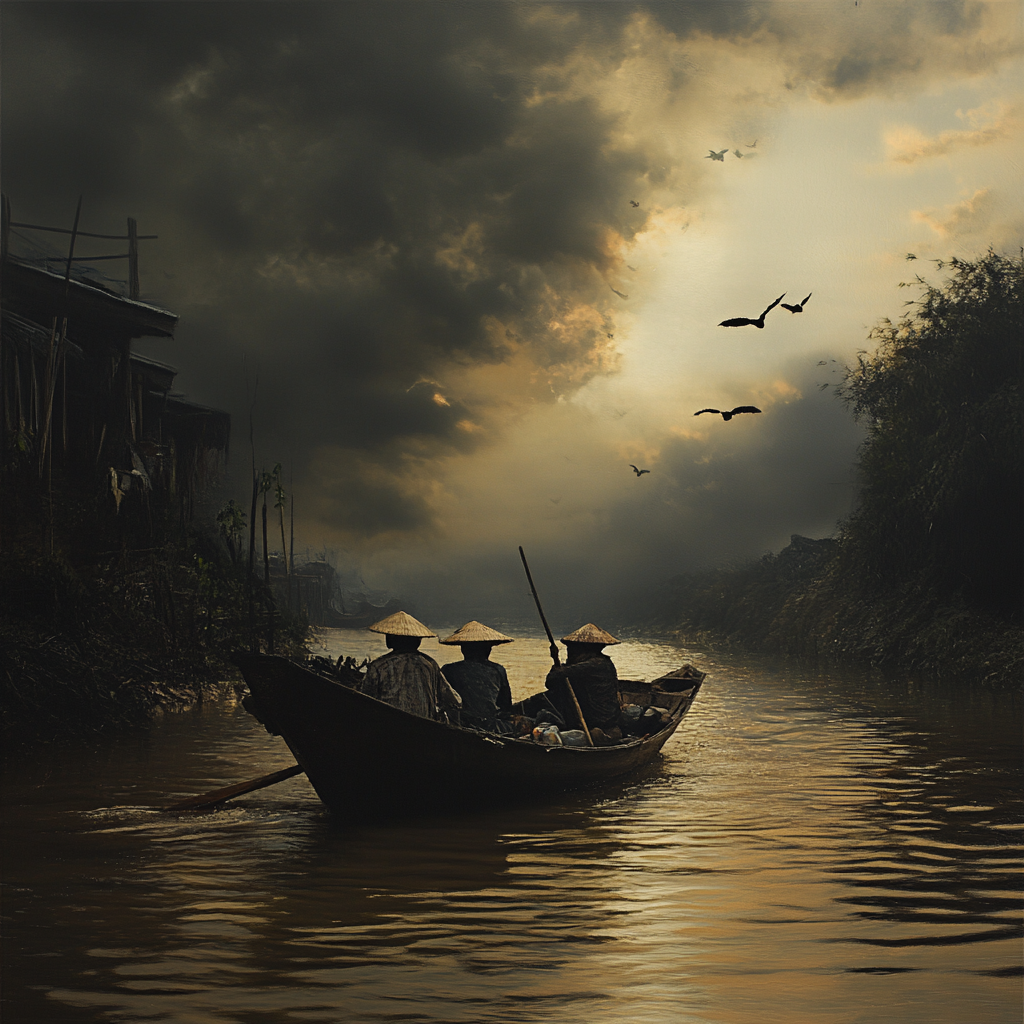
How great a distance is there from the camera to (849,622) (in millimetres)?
26125

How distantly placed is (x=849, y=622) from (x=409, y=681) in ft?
70.4

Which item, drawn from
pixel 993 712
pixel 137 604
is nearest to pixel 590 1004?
pixel 137 604

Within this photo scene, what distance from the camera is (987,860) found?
6.12m

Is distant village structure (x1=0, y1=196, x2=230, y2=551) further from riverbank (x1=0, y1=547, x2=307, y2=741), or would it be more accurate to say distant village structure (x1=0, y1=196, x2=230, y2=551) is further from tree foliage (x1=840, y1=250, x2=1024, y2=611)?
tree foliage (x1=840, y1=250, x2=1024, y2=611)

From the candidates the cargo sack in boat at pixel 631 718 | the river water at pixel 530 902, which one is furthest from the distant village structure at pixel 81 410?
the cargo sack in boat at pixel 631 718

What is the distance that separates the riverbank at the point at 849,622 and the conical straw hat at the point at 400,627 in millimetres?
14769

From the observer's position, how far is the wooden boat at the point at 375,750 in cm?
668

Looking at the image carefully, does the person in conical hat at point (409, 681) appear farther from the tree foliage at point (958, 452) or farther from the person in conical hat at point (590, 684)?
the tree foliage at point (958, 452)

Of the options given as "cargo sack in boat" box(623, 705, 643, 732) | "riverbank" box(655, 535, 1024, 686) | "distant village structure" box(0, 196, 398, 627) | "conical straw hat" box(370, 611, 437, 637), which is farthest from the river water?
"riverbank" box(655, 535, 1024, 686)

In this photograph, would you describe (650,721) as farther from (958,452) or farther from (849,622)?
(849,622)

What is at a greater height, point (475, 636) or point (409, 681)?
point (475, 636)

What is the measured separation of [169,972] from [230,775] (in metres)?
5.85

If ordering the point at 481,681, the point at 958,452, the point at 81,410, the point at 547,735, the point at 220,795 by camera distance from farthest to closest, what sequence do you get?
the point at 958,452 → the point at 81,410 → the point at 547,735 → the point at 481,681 → the point at 220,795

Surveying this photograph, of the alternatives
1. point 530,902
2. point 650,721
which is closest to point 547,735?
point 650,721
